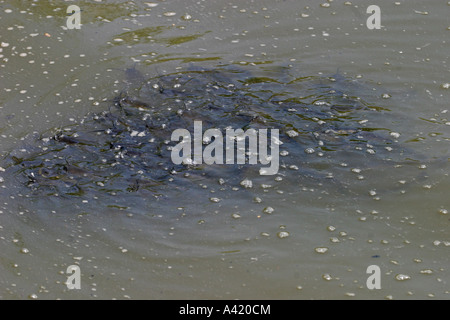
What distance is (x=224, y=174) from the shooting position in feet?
15.4

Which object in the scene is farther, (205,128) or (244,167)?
(205,128)

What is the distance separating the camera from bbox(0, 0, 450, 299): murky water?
3.94m

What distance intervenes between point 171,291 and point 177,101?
2023 mm

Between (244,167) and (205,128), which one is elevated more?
(205,128)

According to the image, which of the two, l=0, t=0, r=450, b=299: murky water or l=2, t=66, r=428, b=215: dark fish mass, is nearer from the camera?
l=0, t=0, r=450, b=299: murky water

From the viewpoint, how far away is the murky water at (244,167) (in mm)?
3936

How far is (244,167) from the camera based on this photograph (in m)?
4.76

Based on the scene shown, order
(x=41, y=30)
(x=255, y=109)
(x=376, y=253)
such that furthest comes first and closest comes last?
(x=41, y=30) < (x=255, y=109) < (x=376, y=253)

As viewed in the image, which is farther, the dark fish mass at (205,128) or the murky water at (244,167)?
the dark fish mass at (205,128)

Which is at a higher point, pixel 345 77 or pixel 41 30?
pixel 41 30

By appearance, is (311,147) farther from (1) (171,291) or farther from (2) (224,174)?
(1) (171,291)
